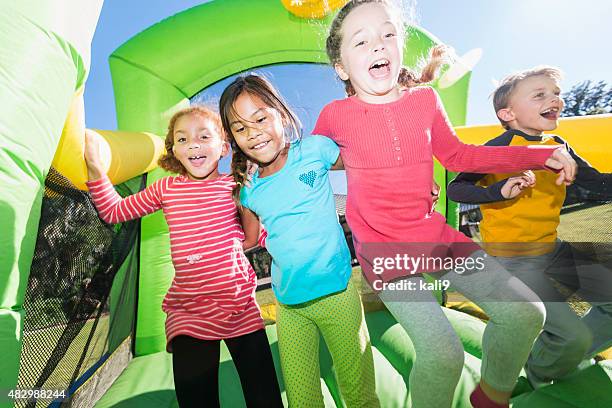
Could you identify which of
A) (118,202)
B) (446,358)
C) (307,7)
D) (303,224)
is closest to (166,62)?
(307,7)

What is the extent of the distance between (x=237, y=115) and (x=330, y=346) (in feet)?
1.95

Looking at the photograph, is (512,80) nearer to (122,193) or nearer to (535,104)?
(535,104)

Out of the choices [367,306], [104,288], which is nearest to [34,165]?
[104,288]

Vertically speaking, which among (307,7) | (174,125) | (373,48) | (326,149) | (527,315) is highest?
(307,7)

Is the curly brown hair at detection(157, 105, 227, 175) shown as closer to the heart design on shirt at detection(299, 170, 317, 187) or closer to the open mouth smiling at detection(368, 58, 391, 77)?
the heart design on shirt at detection(299, 170, 317, 187)

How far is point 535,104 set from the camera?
3.98 ft

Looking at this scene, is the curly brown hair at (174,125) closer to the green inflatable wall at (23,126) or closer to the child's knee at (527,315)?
the green inflatable wall at (23,126)

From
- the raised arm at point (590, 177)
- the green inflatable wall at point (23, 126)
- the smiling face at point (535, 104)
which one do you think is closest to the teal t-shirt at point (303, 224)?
the green inflatable wall at point (23, 126)

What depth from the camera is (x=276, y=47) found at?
1.86 m

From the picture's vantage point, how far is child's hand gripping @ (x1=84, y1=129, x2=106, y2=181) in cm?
90

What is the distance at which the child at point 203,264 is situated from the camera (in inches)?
38.3

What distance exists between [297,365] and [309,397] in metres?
0.08

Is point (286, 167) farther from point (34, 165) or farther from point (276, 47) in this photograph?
point (276, 47)

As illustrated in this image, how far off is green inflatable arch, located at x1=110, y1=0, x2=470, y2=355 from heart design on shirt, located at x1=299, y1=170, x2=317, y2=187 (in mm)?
954
